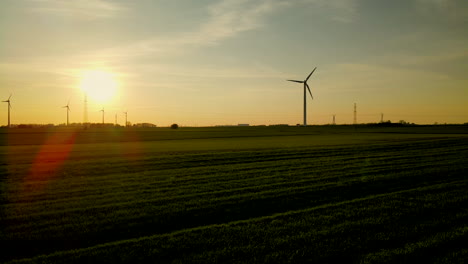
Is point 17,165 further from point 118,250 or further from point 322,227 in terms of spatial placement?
point 322,227

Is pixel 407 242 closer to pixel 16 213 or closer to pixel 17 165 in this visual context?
pixel 16 213

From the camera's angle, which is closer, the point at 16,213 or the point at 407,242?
the point at 407,242

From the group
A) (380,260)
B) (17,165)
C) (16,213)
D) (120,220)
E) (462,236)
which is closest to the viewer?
(380,260)

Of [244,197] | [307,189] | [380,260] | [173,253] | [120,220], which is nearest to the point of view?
[380,260]

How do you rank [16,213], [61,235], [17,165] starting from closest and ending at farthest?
[61,235], [16,213], [17,165]

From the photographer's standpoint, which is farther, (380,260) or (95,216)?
(95,216)

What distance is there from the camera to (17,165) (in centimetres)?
2600

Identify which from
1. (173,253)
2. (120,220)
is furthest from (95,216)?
(173,253)

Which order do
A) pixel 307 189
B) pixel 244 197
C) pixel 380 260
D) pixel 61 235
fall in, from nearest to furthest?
pixel 380 260 → pixel 61 235 → pixel 244 197 → pixel 307 189

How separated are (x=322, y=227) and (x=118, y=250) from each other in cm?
541

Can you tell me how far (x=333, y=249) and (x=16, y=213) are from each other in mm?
10379

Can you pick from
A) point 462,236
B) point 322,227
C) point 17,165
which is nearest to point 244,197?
point 322,227

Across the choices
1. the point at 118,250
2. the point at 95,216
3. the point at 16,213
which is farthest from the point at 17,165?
the point at 118,250

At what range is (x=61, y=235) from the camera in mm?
10281
